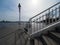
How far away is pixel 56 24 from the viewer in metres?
4.35

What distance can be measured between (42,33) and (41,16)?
1029 mm

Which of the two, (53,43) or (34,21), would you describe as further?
(34,21)

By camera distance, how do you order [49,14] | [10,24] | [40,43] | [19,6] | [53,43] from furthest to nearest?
[10,24] < [19,6] < [49,14] < [40,43] < [53,43]

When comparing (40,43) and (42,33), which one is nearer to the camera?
(40,43)

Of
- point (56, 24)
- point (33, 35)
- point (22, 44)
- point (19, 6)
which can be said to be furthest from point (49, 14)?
point (19, 6)

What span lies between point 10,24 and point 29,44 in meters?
12.6

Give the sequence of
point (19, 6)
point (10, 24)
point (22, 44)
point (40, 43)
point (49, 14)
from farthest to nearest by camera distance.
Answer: point (10, 24) < point (19, 6) < point (22, 44) < point (49, 14) < point (40, 43)

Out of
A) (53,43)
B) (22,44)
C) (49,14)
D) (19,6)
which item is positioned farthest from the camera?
(19,6)

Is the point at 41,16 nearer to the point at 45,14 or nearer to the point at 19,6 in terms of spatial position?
the point at 45,14

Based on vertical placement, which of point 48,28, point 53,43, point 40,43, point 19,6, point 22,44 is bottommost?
point 22,44

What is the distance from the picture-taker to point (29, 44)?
4848 millimetres

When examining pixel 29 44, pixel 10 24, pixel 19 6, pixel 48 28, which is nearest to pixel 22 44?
pixel 29 44

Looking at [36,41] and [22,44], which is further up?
[36,41]

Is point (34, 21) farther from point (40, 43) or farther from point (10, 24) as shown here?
point (10, 24)
